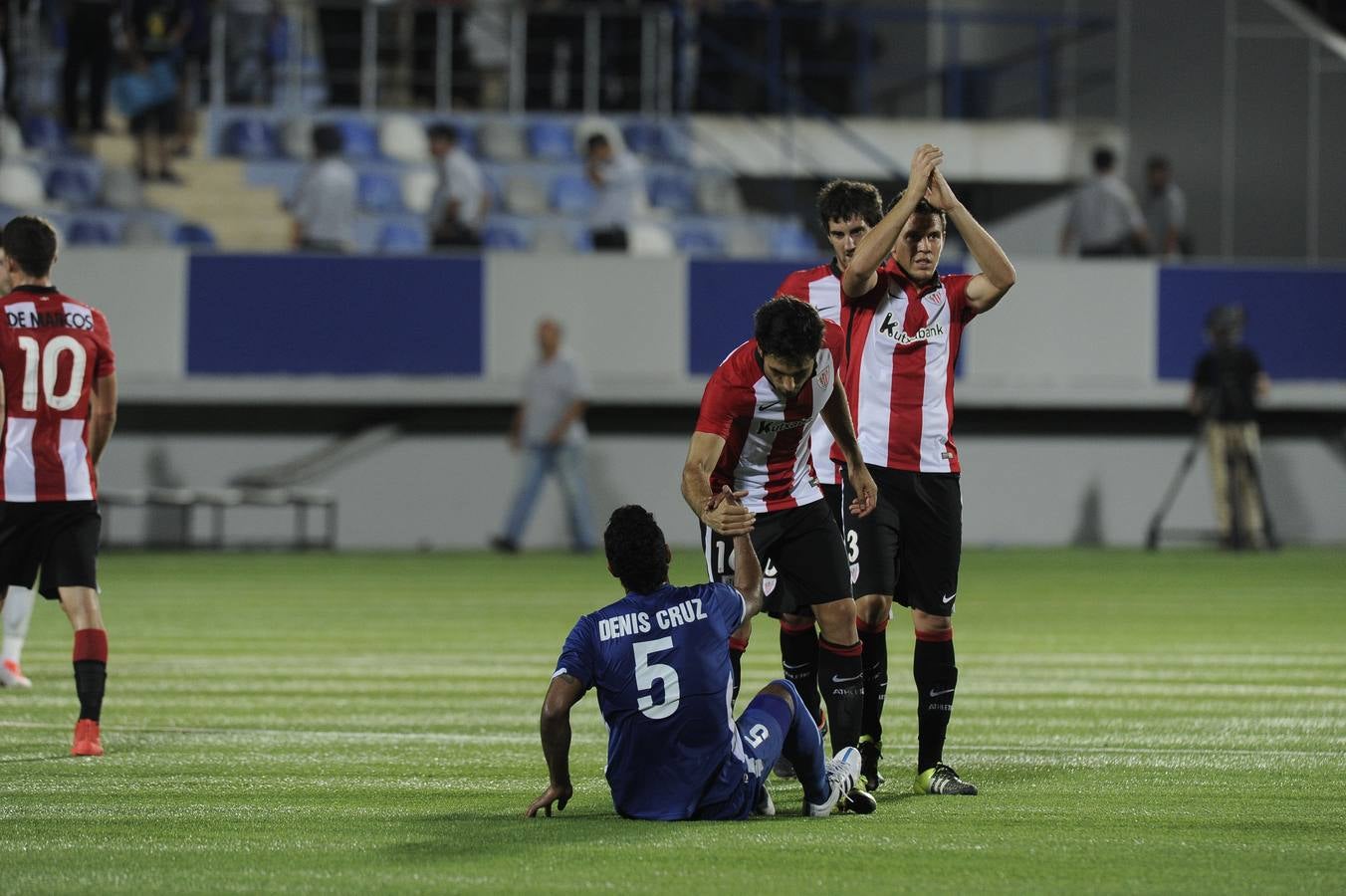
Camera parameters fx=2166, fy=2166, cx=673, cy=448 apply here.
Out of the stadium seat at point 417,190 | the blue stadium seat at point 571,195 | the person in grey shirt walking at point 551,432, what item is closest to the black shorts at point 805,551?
the person in grey shirt walking at point 551,432

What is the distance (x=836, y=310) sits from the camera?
27.2 ft

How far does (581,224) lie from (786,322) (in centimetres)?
1944

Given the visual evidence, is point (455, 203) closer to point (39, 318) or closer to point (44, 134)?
point (44, 134)

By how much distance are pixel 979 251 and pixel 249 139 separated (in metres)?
20.3

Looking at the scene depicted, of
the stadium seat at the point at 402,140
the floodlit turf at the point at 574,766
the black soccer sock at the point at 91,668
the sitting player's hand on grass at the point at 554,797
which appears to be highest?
the stadium seat at the point at 402,140

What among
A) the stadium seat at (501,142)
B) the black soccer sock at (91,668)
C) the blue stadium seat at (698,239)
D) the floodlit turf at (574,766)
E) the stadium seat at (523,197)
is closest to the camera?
the floodlit turf at (574,766)

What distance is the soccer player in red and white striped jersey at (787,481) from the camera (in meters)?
7.16

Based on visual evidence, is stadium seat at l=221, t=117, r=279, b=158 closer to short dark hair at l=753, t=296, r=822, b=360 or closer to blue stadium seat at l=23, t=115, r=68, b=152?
blue stadium seat at l=23, t=115, r=68, b=152

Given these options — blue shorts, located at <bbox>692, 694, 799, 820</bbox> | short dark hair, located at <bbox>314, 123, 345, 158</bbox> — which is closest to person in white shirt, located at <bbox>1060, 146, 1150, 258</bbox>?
short dark hair, located at <bbox>314, 123, 345, 158</bbox>

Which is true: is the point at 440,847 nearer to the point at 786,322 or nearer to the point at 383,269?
the point at 786,322

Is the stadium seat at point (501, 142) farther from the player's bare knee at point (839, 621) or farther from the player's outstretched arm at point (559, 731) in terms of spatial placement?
the player's outstretched arm at point (559, 731)

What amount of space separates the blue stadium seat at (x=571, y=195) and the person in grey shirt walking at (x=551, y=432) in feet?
11.5

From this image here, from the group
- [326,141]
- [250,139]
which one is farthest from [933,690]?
[250,139]

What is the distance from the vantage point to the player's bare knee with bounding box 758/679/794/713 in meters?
7.02
